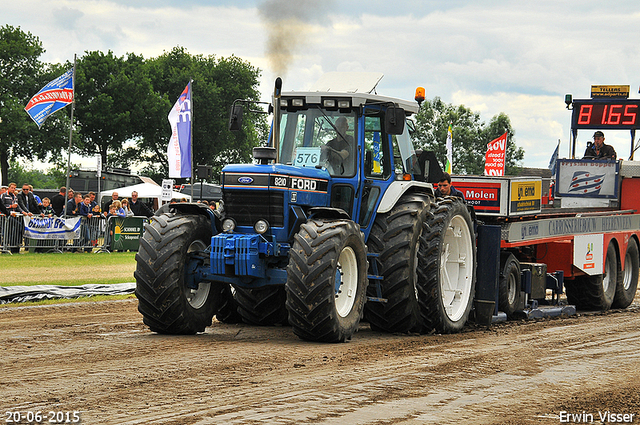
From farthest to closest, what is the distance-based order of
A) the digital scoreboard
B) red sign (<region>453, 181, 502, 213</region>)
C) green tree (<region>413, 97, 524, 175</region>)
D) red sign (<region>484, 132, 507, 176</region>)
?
green tree (<region>413, 97, 524, 175</region>) < red sign (<region>484, 132, 507, 176</region>) < the digital scoreboard < red sign (<region>453, 181, 502, 213</region>)

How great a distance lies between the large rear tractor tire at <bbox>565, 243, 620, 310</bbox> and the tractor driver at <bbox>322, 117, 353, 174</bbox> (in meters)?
6.52

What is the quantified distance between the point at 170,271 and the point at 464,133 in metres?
64.3

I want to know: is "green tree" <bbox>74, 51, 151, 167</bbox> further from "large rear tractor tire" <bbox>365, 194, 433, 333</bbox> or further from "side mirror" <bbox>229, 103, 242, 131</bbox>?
"large rear tractor tire" <bbox>365, 194, 433, 333</bbox>

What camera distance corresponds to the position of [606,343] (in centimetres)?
916

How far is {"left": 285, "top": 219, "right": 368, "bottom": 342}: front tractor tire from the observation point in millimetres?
7863

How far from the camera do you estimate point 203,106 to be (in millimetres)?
63844

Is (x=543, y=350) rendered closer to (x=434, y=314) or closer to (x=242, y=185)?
(x=434, y=314)

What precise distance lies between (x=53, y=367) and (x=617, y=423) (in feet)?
14.3

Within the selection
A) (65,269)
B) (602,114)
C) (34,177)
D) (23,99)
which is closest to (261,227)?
(65,269)

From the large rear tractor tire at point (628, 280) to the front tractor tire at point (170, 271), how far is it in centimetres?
886

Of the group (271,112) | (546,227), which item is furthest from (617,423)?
(546,227)

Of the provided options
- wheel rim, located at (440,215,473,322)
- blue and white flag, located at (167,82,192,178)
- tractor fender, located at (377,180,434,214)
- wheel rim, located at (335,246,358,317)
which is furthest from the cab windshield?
blue and white flag, located at (167,82,192,178)

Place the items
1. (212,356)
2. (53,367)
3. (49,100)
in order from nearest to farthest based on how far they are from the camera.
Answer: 1. (53,367)
2. (212,356)
3. (49,100)

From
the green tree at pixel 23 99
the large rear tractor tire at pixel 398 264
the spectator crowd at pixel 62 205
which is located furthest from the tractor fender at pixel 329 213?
the green tree at pixel 23 99
